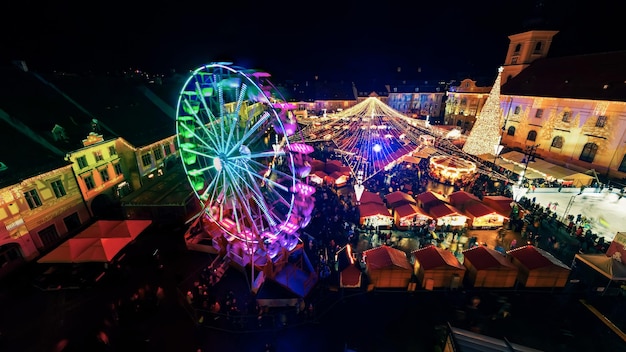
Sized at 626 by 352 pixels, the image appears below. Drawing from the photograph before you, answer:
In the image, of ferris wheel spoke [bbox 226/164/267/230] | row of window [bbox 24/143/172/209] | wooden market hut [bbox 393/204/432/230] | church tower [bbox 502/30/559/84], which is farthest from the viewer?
church tower [bbox 502/30/559/84]

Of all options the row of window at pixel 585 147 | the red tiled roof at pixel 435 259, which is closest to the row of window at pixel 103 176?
Answer: the red tiled roof at pixel 435 259

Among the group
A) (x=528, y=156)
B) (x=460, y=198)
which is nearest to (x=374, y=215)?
(x=460, y=198)

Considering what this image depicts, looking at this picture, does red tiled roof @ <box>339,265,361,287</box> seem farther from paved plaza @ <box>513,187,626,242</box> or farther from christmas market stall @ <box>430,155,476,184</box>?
christmas market stall @ <box>430,155,476,184</box>

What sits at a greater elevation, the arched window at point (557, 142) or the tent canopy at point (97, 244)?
the arched window at point (557, 142)

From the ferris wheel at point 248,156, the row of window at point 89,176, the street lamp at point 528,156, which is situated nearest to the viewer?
the ferris wheel at point 248,156

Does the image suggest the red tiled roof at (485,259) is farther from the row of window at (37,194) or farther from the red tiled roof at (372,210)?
the row of window at (37,194)

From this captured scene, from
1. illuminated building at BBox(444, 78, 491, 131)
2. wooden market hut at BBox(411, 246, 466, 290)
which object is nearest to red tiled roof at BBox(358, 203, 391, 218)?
wooden market hut at BBox(411, 246, 466, 290)
